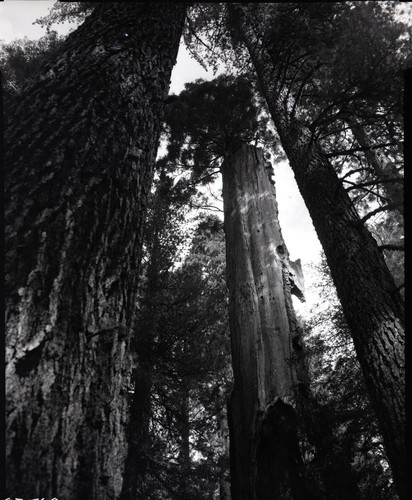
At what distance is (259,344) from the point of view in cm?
471

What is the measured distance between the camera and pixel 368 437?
396 cm

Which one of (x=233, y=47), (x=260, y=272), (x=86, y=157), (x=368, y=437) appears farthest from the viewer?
(x=233, y=47)

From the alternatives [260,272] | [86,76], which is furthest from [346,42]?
[86,76]

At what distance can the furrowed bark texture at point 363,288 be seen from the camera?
256cm

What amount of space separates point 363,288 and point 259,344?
6.40ft

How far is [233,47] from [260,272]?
5766 millimetres

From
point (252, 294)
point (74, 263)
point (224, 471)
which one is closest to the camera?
point (74, 263)

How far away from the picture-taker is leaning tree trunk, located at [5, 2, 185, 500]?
44.4 inches

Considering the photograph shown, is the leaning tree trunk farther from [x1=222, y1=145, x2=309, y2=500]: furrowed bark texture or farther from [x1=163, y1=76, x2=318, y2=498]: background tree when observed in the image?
[x1=222, y1=145, x2=309, y2=500]: furrowed bark texture

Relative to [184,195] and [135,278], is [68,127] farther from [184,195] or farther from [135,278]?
[184,195]

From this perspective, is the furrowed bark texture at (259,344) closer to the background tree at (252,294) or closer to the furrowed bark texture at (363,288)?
the background tree at (252,294)

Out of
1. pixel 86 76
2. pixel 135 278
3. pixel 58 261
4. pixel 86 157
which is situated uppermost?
pixel 86 76

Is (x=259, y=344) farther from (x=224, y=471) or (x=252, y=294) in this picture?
(x=224, y=471)

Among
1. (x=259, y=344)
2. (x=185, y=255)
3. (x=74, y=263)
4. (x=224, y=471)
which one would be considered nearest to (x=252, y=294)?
(x=259, y=344)
